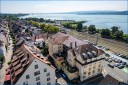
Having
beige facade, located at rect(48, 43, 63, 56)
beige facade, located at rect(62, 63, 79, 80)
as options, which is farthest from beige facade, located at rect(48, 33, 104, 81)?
beige facade, located at rect(48, 43, 63, 56)

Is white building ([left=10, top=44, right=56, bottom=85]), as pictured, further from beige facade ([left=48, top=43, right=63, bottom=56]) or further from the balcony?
beige facade ([left=48, top=43, right=63, bottom=56])

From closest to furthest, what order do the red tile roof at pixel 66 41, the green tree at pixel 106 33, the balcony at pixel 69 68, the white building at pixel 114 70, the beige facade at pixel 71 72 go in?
the beige facade at pixel 71 72
the balcony at pixel 69 68
the white building at pixel 114 70
the red tile roof at pixel 66 41
the green tree at pixel 106 33

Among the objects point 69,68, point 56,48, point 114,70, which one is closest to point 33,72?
point 69,68

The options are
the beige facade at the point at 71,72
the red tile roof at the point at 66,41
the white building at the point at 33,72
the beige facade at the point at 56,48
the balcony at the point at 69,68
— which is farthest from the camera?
the beige facade at the point at 56,48

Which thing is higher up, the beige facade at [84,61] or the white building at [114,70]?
the beige facade at [84,61]

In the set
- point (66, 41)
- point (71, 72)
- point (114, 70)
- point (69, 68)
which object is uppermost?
point (66, 41)

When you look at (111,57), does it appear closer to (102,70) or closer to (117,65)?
(117,65)

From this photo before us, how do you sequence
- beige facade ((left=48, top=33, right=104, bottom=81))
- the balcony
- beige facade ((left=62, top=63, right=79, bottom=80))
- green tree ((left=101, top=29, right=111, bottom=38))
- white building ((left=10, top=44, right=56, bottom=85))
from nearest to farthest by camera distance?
white building ((left=10, top=44, right=56, bottom=85))
beige facade ((left=48, top=33, right=104, bottom=81))
beige facade ((left=62, top=63, right=79, bottom=80))
the balcony
green tree ((left=101, top=29, right=111, bottom=38))

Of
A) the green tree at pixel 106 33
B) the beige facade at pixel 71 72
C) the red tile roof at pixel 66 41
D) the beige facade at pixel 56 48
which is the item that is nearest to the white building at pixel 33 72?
the beige facade at pixel 71 72

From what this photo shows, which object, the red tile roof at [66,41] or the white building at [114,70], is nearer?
the white building at [114,70]

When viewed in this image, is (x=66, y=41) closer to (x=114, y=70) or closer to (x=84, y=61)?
(x=84, y=61)

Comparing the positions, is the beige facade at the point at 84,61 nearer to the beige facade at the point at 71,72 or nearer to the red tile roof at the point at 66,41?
the beige facade at the point at 71,72
